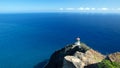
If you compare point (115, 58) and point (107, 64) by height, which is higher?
point (115, 58)

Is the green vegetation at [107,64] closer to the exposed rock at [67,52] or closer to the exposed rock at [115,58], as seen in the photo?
the exposed rock at [115,58]

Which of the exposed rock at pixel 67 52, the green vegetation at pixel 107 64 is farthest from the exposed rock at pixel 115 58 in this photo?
the exposed rock at pixel 67 52

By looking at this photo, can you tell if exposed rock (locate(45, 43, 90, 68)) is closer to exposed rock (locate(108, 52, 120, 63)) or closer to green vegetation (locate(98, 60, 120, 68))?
exposed rock (locate(108, 52, 120, 63))

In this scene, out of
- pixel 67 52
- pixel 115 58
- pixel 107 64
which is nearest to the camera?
pixel 107 64

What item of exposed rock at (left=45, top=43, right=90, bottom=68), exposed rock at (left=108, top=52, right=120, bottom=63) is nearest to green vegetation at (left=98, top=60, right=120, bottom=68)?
exposed rock at (left=108, top=52, right=120, bottom=63)

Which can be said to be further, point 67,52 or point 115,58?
point 67,52

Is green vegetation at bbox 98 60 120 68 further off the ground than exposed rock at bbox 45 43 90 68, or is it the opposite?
green vegetation at bbox 98 60 120 68

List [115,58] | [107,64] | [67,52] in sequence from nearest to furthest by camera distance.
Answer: [107,64]
[115,58]
[67,52]

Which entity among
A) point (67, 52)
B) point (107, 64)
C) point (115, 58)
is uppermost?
point (115, 58)

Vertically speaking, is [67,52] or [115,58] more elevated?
[115,58]

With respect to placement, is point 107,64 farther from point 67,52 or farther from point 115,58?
point 67,52

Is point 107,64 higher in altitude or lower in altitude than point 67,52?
higher

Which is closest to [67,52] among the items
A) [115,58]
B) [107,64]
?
[115,58]
